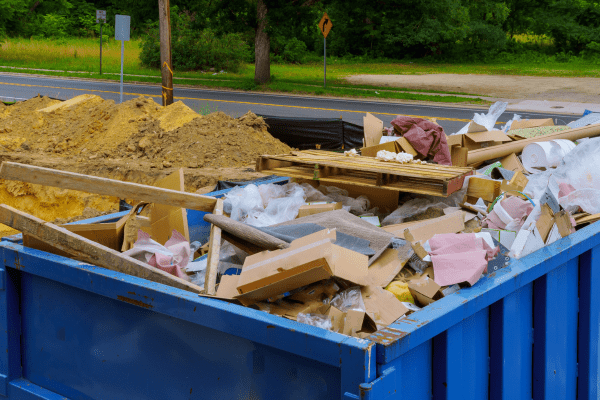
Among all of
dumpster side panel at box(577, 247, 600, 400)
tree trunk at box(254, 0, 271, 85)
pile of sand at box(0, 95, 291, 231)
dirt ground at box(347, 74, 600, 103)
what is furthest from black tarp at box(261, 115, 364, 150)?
tree trunk at box(254, 0, 271, 85)

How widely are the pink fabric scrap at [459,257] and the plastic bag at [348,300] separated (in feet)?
1.03

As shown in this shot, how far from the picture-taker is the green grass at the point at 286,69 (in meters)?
24.8

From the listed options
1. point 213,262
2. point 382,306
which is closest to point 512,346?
point 382,306

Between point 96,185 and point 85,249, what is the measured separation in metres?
0.44

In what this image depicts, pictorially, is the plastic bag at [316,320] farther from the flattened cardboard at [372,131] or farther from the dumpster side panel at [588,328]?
the flattened cardboard at [372,131]

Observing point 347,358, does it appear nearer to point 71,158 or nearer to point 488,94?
point 71,158

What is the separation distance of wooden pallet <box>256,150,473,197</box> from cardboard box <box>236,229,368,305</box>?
159 centimetres

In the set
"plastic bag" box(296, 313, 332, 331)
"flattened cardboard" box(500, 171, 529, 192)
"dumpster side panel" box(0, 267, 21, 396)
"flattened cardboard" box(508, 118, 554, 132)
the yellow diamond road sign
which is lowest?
"dumpster side panel" box(0, 267, 21, 396)

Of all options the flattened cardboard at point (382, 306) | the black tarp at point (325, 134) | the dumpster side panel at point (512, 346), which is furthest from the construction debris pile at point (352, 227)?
the black tarp at point (325, 134)

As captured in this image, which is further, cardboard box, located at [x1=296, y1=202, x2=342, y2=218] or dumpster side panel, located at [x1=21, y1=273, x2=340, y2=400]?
cardboard box, located at [x1=296, y1=202, x2=342, y2=218]

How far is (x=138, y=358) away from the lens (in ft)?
7.27

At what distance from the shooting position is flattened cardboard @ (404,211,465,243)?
10.2ft

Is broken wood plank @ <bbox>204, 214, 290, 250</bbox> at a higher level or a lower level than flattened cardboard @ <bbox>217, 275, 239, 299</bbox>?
higher

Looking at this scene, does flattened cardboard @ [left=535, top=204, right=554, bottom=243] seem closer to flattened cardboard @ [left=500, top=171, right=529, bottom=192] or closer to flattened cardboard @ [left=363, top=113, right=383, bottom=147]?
flattened cardboard @ [left=500, top=171, right=529, bottom=192]
